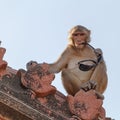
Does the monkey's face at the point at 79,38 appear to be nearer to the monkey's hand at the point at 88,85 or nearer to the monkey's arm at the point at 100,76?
the monkey's arm at the point at 100,76

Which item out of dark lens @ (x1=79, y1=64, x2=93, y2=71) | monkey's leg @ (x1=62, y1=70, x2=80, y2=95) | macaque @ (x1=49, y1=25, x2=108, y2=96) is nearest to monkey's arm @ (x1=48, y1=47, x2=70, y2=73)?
macaque @ (x1=49, y1=25, x2=108, y2=96)

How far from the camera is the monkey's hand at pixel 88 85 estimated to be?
40.6ft

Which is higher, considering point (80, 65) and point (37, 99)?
point (80, 65)

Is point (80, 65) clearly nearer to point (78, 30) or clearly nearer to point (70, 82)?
point (70, 82)

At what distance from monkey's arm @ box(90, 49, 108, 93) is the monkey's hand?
282mm

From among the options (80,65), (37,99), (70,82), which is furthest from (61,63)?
(37,99)

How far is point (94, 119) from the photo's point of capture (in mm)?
12094

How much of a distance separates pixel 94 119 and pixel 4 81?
1.42m

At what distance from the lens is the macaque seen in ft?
41.8

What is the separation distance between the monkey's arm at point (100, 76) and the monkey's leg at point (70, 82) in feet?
0.87

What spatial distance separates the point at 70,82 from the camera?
41.6 ft

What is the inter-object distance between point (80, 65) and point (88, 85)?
0.63 meters

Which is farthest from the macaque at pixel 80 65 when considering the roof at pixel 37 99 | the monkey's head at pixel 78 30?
the roof at pixel 37 99

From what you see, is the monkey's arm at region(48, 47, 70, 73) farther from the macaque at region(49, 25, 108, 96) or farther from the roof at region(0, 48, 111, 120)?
the roof at region(0, 48, 111, 120)
